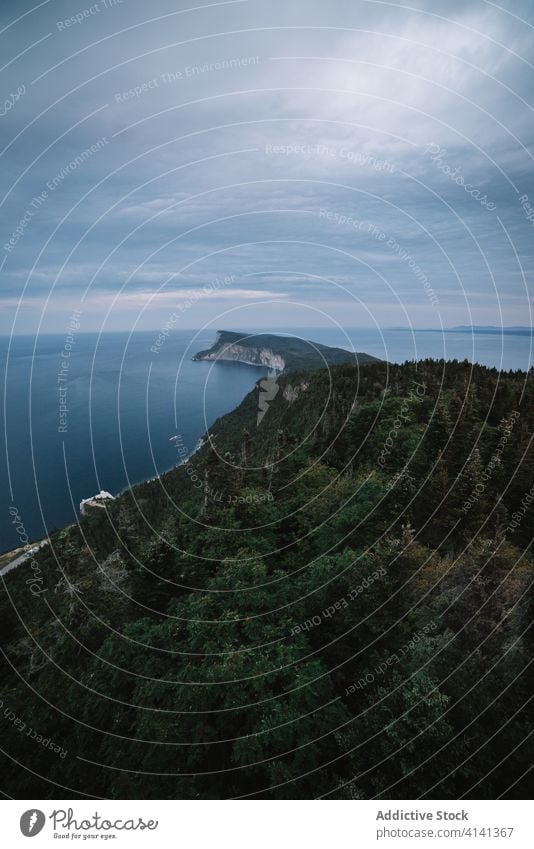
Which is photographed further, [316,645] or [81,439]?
[81,439]

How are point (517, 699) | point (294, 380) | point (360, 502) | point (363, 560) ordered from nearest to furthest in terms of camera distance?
point (517, 699), point (363, 560), point (360, 502), point (294, 380)

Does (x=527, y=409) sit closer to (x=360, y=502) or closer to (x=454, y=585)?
(x=360, y=502)

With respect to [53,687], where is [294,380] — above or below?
above

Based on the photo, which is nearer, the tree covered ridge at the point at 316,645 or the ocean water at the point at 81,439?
the tree covered ridge at the point at 316,645

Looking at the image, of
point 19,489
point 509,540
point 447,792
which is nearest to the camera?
point 447,792

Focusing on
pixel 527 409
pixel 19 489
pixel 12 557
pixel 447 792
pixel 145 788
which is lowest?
pixel 12 557

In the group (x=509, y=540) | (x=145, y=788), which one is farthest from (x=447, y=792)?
(x=509, y=540)

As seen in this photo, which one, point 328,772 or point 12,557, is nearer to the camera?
point 328,772

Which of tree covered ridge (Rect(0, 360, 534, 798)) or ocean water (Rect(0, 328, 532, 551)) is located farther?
ocean water (Rect(0, 328, 532, 551))
